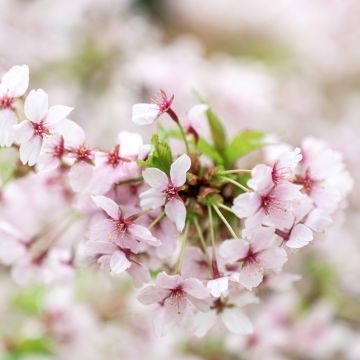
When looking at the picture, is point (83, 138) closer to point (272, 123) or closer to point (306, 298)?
point (306, 298)

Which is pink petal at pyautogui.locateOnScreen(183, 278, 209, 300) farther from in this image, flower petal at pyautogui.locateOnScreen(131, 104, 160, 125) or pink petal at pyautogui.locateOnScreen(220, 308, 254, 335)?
flower petal at pyautogui.locateOnScreen(131, 104, 160, 125)

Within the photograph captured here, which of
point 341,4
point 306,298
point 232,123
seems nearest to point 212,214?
point 306,298

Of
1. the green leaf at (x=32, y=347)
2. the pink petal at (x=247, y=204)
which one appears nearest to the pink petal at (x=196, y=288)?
the pink petal at (x=247, y=204)

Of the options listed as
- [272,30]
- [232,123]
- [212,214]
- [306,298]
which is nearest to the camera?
[212,214]

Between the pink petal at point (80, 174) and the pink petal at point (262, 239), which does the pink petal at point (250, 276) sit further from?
the pink petal at point (80, 174)

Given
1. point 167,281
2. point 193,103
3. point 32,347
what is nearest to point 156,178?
point 167,281
